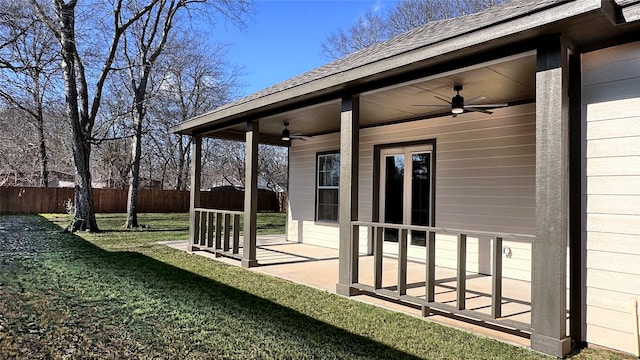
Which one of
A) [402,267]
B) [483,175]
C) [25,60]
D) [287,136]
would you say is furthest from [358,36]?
[402,267]

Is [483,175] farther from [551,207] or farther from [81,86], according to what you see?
[81,86]

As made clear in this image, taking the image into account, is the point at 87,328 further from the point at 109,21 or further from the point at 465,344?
the point at 109,21

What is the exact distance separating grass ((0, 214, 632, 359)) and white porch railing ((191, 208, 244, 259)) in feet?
2.32

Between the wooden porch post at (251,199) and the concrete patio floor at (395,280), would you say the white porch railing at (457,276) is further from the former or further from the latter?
the wooden porch post at (251,199)

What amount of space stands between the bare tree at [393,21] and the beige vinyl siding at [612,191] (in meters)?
15.1

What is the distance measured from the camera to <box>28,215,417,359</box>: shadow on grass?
310 cm

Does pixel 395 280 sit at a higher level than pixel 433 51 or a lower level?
lower

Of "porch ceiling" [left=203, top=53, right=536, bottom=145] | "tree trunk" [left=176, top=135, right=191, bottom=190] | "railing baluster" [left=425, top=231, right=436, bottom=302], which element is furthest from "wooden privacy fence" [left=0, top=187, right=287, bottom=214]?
"railing baluster" [left=425, top=231, right=436, bottom=302]

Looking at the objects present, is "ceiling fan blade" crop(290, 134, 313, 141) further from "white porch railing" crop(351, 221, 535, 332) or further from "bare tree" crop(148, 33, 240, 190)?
"bare tree" crop(148, 33, 240, 190)

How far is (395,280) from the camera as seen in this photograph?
5.33m

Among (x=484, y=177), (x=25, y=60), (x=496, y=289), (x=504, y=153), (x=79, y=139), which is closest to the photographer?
(x=496, y=289)

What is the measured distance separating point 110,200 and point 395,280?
59.6 ft

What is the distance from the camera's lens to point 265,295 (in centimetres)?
473

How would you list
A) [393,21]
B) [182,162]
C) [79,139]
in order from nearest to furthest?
[79,139] → [393,21] → [182,162]
